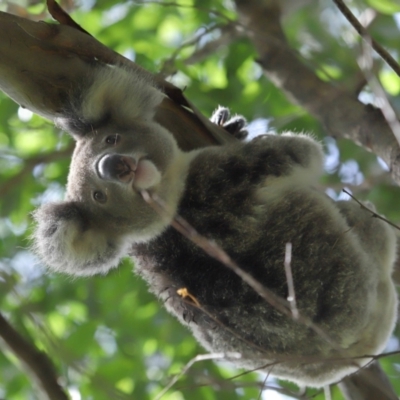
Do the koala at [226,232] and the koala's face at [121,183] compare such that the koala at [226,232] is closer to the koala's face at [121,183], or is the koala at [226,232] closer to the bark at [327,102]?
the koala's face at [121,183]

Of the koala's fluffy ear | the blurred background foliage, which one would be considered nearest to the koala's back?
the koala's fluffy ear

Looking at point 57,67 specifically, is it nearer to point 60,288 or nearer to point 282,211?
point 282,211

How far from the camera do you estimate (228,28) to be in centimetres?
470

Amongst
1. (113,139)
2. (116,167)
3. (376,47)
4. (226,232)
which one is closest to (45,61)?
(116,167)

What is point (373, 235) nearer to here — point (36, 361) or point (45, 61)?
point (45, 61)

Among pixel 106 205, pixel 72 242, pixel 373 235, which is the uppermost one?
pixel 373 235

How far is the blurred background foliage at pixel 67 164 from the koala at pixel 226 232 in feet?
2.54

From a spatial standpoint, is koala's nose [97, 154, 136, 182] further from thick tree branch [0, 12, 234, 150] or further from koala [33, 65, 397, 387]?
thick tree branch [0, 12, 234, 150]

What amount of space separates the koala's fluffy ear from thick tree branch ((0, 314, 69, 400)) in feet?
4.73

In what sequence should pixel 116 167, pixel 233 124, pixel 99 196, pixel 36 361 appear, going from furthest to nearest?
pixel 233 124 → pixel 99 196 → pixel 116 167 → pixel 36 361

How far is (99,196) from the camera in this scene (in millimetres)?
3521

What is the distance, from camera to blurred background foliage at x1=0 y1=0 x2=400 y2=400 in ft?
14.2

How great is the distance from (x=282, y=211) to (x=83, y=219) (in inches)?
45.6

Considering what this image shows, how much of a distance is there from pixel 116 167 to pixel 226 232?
2.23 ft
